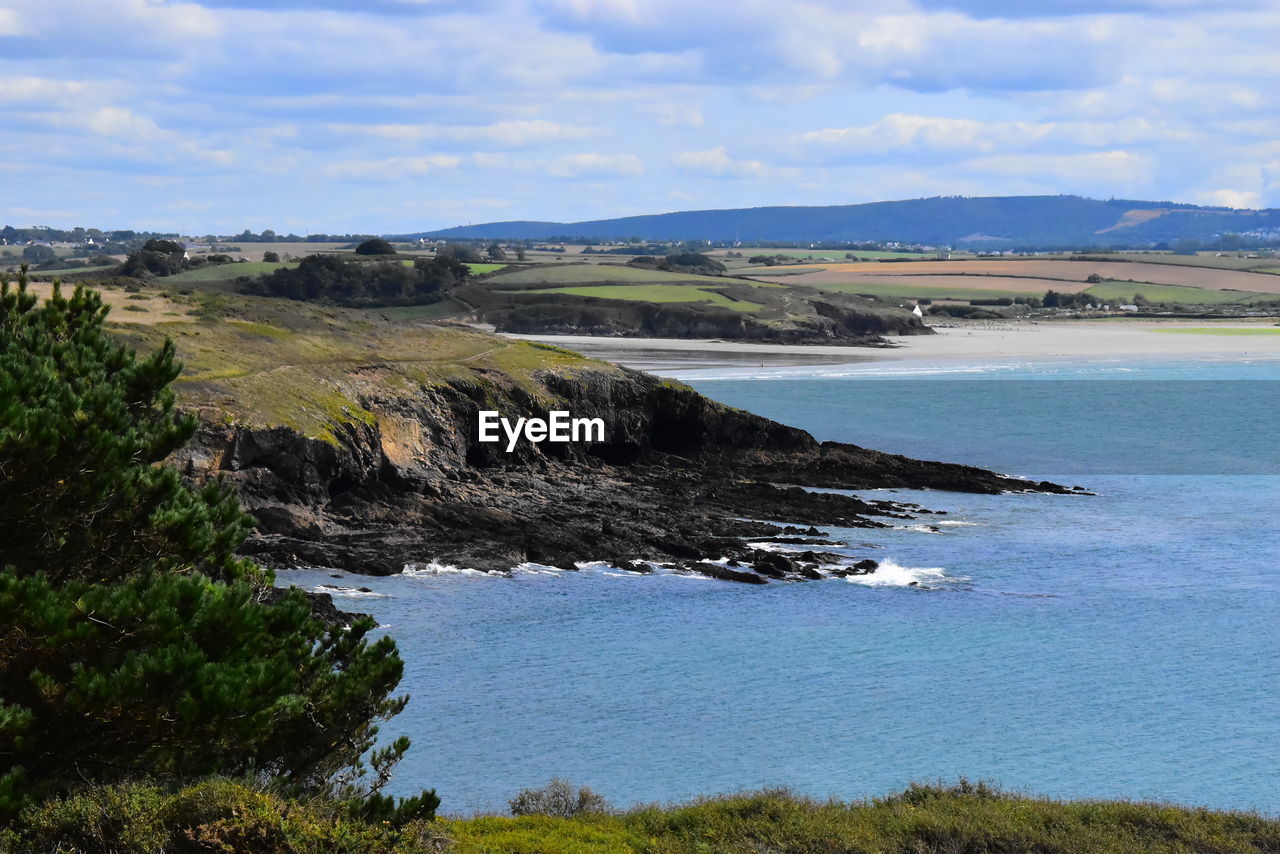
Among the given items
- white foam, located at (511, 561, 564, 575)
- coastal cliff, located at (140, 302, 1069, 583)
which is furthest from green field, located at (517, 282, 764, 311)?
white foam, located at (511, 561, 564, 575)

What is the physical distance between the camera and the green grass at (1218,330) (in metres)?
137

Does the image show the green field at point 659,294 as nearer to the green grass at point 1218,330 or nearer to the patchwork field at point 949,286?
the patchwork field at point 949,286

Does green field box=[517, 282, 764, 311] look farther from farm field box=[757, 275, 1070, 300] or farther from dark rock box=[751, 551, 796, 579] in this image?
dark rock box=[751, 551, 796, 579]

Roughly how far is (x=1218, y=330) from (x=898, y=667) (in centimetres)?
12041

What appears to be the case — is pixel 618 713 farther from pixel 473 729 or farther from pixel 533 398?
pixel 533 398

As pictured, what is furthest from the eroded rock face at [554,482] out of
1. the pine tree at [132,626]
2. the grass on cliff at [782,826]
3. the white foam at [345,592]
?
the pine tree at [132,626]

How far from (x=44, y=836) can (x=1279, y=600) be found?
30.9m

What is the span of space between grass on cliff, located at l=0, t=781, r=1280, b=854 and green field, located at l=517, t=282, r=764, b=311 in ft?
372

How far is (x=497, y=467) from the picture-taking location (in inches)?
1972

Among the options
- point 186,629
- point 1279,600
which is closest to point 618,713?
point 186,629

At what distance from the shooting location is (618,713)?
88.6 feet

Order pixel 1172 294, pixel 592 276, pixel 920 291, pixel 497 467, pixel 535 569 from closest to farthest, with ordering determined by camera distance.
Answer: pixel 535 569 < pixel 497 467 < pixel 592 276 < pixel 920 291 < pixel 1172 294

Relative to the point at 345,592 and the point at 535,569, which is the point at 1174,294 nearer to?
the point at 535,569

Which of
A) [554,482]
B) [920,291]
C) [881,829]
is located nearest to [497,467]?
[554,482]
